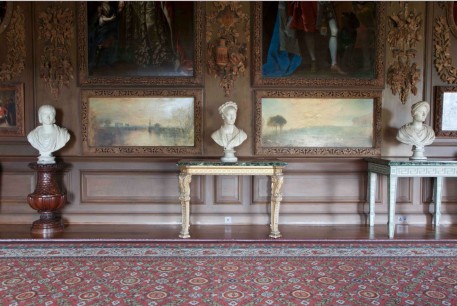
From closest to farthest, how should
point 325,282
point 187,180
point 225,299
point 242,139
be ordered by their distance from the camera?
point 225,299, point 325,282, point 187,180, point 242,139

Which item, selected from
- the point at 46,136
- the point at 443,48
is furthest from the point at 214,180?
the point at 443,48

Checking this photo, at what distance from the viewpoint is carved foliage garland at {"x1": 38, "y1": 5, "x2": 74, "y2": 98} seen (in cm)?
602

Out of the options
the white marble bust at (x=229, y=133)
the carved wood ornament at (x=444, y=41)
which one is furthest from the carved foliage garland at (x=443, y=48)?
the white marble bust at (x=229, y=133)

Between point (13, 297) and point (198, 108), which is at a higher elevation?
point (198, 108)

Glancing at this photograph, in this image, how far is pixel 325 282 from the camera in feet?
12.0

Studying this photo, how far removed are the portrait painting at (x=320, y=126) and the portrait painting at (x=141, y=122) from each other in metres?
1.15

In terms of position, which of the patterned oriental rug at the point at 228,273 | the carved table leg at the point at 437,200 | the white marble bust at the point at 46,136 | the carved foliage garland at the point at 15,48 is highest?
the carved foliage garland at the point at 15,48

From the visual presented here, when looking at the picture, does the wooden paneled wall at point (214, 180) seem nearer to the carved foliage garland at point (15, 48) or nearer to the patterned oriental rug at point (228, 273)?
the carved foliage garland at point (15, 48)

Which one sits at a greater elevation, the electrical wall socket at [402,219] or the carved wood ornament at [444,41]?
the carved wood ornament at [444,41]

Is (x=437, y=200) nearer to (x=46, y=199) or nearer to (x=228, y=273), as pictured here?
(x=228, y=273)

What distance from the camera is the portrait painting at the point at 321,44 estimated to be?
608 centimetres

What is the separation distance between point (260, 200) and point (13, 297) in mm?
3676

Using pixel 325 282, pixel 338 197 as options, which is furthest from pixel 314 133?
pixel 325 282

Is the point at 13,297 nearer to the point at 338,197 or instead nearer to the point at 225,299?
the point at 225,299
